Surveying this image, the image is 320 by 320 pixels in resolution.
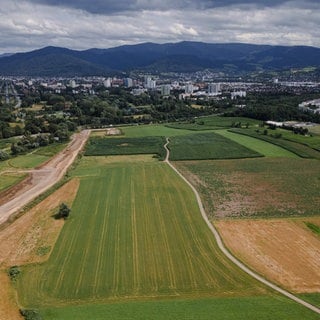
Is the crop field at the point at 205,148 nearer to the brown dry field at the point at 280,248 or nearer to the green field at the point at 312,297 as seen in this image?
the brown dry field at the point at 280,248

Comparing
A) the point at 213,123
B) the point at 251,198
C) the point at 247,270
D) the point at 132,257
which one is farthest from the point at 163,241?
the point at 213,123

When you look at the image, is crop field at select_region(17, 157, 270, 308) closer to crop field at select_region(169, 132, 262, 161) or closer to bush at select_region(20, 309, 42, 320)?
bush at select_region(20, 309, 42, 320)

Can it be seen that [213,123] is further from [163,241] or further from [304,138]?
[163,241]

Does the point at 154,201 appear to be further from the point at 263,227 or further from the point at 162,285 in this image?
the point at 162,285

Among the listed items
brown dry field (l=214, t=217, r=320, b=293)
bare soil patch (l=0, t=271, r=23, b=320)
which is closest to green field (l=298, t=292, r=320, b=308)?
brown dry field (l=214, t=217, r=320, b=293)

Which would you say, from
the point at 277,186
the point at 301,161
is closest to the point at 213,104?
the point at 301,161

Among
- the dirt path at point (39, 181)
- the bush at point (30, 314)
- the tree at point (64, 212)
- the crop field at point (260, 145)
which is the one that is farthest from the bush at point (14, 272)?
the crop field at point (260, 145)
